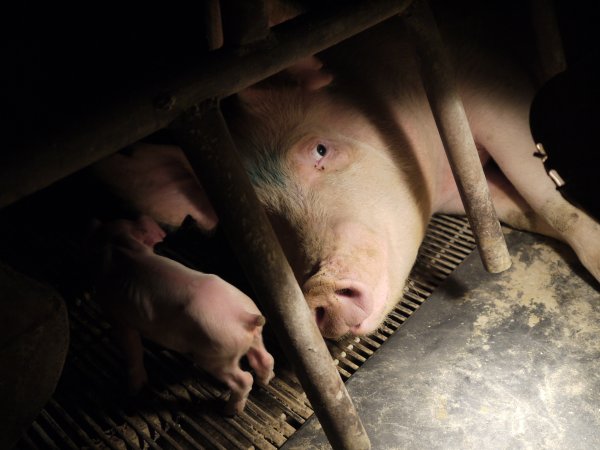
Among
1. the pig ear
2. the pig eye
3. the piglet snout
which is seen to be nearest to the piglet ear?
the pig ear

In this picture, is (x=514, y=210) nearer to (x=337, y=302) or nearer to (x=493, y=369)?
(x=493, y=369)

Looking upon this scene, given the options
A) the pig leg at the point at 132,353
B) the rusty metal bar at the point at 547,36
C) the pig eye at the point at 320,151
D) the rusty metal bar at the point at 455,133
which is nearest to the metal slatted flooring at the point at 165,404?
the pig leg at the point at 132,353

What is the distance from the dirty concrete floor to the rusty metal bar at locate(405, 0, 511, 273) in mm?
145

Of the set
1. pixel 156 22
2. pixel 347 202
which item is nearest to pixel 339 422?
pixel 347 202

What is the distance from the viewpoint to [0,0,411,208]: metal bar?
2.21 ft

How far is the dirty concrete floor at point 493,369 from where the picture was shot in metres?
1.35

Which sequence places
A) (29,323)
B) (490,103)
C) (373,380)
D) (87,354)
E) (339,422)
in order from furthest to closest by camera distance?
1. (490,103)
2. (87,354)
3. (373,380)
4. (339,422)
5. (29,323)

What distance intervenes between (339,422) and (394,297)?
0.48 m

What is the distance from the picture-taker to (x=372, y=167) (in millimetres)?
1670

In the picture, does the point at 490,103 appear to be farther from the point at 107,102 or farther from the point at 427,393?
the point at 107,102

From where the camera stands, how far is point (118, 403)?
1578mm

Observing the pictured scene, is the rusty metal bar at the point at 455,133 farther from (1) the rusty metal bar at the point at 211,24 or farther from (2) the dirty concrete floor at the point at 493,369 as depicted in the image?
(1) the rusty metal bar at the point at 211,24

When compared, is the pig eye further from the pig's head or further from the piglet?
the piglet

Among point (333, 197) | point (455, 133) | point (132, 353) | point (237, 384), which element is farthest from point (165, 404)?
point (455, 133)
